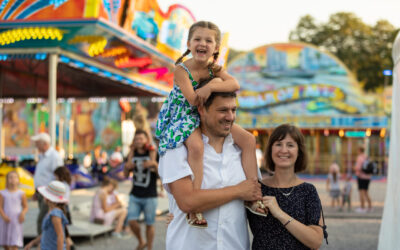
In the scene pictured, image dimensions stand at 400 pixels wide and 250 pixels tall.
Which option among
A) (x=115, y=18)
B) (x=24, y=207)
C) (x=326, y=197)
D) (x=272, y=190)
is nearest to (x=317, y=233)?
(x=272, y=190)

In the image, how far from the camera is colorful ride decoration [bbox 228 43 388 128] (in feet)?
90.5

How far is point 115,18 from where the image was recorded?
10.3 metres

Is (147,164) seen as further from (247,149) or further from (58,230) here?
(247,149)

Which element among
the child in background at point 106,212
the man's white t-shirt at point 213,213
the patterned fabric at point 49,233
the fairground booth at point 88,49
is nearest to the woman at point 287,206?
the man's white t-shirt at point 213,213

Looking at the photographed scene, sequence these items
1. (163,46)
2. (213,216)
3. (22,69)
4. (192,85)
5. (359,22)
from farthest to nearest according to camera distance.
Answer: (359,22) → (22,69) → (163,46) → (192,85) → (213,216)

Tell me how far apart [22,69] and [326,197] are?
31.6ft

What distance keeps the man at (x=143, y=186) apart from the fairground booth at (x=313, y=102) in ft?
68.5

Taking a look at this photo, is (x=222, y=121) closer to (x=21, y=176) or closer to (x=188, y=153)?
(x=188, y=153)

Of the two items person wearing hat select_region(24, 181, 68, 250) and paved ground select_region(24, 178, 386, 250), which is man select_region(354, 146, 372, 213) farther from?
person wearing hat select_region(24, 181, 68, 250)

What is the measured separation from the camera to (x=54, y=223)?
209 inches

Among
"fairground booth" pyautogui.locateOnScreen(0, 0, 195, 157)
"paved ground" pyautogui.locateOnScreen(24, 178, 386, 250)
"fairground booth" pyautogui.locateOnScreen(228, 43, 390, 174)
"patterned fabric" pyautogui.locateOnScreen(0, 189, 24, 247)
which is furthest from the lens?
"fairground booth" pyautogui.locateOnScreen(228, 43, 390, 174)

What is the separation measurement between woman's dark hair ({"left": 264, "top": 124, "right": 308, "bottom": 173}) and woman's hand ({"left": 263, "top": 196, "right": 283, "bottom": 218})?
13.0 inches

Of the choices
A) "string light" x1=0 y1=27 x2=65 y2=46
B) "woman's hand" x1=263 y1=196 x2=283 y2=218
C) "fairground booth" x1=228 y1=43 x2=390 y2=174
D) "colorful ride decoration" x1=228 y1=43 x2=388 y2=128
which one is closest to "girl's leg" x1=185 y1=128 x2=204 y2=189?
"woman's hand" x1=263 y1=196 x2=283 y2=218

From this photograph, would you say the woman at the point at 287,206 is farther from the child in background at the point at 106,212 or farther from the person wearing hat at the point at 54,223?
the child in background at the point at 106,212
